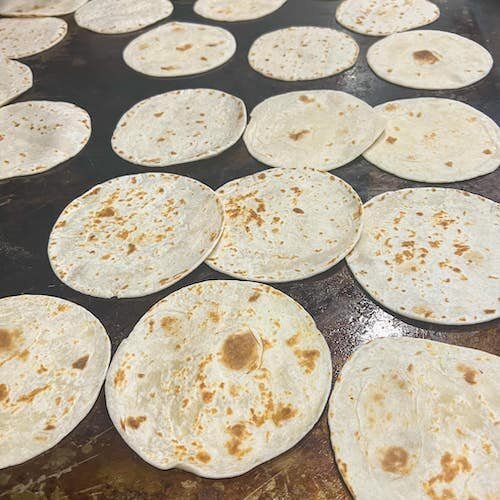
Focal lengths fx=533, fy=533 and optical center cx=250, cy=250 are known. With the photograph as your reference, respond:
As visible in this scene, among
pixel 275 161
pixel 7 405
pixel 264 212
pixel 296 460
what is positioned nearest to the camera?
pixel 296 460

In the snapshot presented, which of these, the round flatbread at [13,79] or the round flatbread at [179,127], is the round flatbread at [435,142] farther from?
the round flatbread at [13,79]

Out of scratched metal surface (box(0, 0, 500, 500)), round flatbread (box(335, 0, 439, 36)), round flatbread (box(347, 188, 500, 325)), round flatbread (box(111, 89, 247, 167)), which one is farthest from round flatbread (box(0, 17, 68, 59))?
round flatbread (box(347, 188, 500, 325))

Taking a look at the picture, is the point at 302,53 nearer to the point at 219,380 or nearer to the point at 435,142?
the point at 435,142

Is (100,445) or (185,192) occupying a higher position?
(185,192)

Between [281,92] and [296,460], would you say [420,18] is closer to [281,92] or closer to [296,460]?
[281,92]

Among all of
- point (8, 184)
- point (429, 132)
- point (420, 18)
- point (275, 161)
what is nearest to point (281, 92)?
point (275, 161)

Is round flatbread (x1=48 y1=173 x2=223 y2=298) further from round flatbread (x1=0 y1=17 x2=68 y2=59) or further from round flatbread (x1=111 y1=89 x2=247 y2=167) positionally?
round flatbread (x1=0 y1=17 x2=68 y2=59)

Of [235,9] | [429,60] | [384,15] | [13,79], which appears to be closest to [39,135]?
[13,79]
